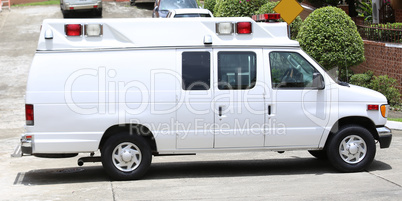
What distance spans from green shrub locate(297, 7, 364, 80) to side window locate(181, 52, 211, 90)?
30.1ft

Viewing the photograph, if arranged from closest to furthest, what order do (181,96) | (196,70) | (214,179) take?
1. (181,96)
2. (196,70)
3. (214,179)

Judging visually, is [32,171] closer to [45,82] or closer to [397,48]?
[45,82]

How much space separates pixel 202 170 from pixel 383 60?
10313 millimetres

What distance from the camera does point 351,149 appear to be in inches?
385

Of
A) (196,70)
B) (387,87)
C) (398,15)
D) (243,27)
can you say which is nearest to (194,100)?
(196,70)

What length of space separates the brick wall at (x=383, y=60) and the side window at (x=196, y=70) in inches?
399

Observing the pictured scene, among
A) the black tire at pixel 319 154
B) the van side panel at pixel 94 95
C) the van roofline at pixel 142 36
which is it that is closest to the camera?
the van side panel at pixel 94 95

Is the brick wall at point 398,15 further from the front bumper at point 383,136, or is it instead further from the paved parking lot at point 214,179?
the front bumper at point 383,136

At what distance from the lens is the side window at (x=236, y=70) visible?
947 cm

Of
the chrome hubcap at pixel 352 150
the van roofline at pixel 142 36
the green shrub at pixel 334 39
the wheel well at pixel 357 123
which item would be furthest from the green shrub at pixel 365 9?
the van roofline at pixel 142 36

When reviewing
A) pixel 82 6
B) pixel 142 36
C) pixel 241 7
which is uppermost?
pixel 82 6

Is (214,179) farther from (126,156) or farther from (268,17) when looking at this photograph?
(268,17)

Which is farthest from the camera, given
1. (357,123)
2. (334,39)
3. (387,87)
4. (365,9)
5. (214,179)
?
(365,9)

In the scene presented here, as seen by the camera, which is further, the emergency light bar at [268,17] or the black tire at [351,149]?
the emergency light bar at [268,17]
